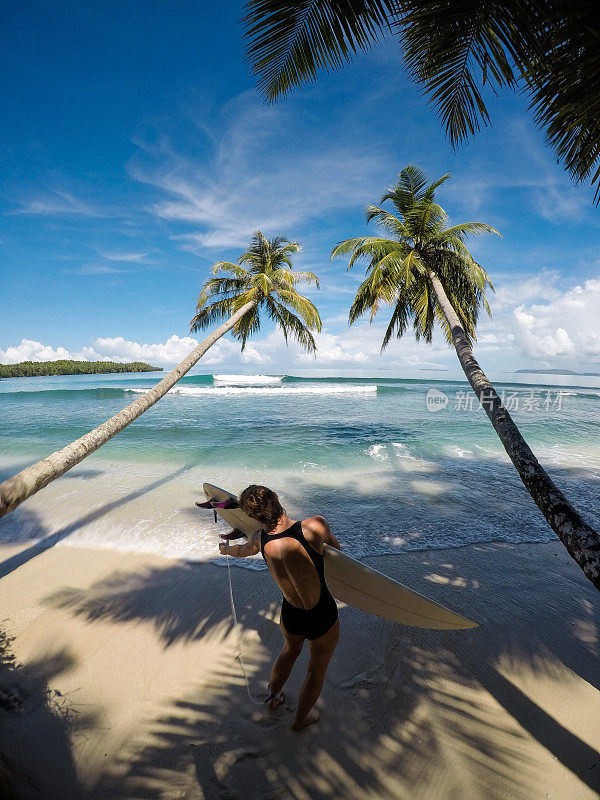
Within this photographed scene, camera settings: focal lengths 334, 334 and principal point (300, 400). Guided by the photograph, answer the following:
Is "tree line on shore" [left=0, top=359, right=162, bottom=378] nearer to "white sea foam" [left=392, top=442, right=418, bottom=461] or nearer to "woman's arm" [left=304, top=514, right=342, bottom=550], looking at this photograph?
"white sea foam" [left=392, top=442, right=418, bottom=461]

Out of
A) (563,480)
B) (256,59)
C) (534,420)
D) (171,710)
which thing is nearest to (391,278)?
(256,59)

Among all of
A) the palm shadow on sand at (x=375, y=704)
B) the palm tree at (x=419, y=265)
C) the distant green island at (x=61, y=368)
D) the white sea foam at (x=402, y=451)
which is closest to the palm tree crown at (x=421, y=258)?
the palm tree at (x=419, y=265)

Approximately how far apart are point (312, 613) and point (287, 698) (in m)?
1.17

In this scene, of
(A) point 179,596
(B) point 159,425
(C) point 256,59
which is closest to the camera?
(C) point 256,59

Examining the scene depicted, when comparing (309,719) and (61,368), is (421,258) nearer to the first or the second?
(309,719)

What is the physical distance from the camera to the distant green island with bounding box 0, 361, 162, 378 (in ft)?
187

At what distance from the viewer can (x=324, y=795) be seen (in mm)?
2080

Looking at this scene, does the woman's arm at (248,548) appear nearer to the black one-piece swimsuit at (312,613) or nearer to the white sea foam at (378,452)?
the black one-piece swimsuit at (312,613)

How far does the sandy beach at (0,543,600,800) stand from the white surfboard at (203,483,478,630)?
2.77 feet

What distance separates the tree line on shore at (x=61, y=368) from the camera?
56.9m

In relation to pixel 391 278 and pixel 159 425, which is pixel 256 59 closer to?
pixel 391 278

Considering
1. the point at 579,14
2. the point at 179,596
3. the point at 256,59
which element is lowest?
the point at 179,596

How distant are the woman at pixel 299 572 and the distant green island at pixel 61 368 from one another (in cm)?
7083

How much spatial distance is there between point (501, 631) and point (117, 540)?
5.49 meters
